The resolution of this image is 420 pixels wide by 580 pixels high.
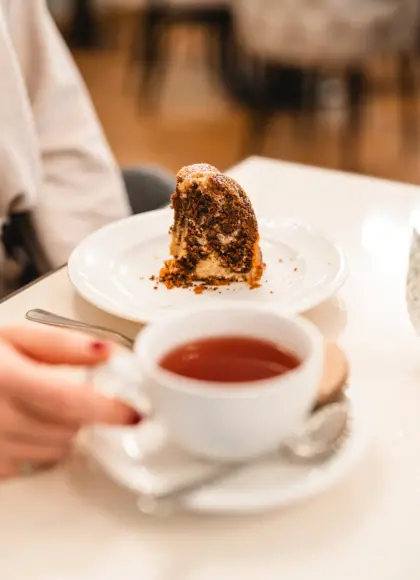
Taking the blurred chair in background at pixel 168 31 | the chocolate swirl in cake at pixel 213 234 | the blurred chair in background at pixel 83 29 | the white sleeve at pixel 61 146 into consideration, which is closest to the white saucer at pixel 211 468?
the chocolate swirl in cake at pixel 213 234

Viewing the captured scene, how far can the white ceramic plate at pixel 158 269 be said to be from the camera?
0.80 meters

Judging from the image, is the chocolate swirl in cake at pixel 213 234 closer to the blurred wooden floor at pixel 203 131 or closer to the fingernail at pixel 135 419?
the fingernail at pixel 135 419

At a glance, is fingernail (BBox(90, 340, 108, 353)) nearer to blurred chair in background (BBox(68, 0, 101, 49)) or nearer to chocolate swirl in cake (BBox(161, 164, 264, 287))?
chocolate swirl in cake (BBox(161, 164, 264, 287))

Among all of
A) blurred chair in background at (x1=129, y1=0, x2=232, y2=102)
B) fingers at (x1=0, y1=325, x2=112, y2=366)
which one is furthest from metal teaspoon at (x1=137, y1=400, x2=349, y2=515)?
Result: blurred chair in background at (x1=129, y1=0, x2=232, y2=102)

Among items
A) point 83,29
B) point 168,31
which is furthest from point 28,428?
point 83,29

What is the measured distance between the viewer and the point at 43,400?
1.74ft

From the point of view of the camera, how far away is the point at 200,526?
544mm

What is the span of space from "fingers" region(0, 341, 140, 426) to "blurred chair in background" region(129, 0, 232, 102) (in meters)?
3.51

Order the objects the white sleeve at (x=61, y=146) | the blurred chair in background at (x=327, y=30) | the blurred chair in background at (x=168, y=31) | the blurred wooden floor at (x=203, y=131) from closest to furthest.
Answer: the white sleeve at (x=61, y=146) → the blurred chair in background at (x=327, y=30) → the blurred wooden floor at (x=203, y=131) → the blurred chair in background at (x=168, y=31)

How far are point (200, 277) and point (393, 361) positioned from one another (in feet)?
0.78

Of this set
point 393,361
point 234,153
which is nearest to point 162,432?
point 393,361

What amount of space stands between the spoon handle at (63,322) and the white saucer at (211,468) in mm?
148

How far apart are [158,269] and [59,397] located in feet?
1.25

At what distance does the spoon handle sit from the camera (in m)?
0.72
